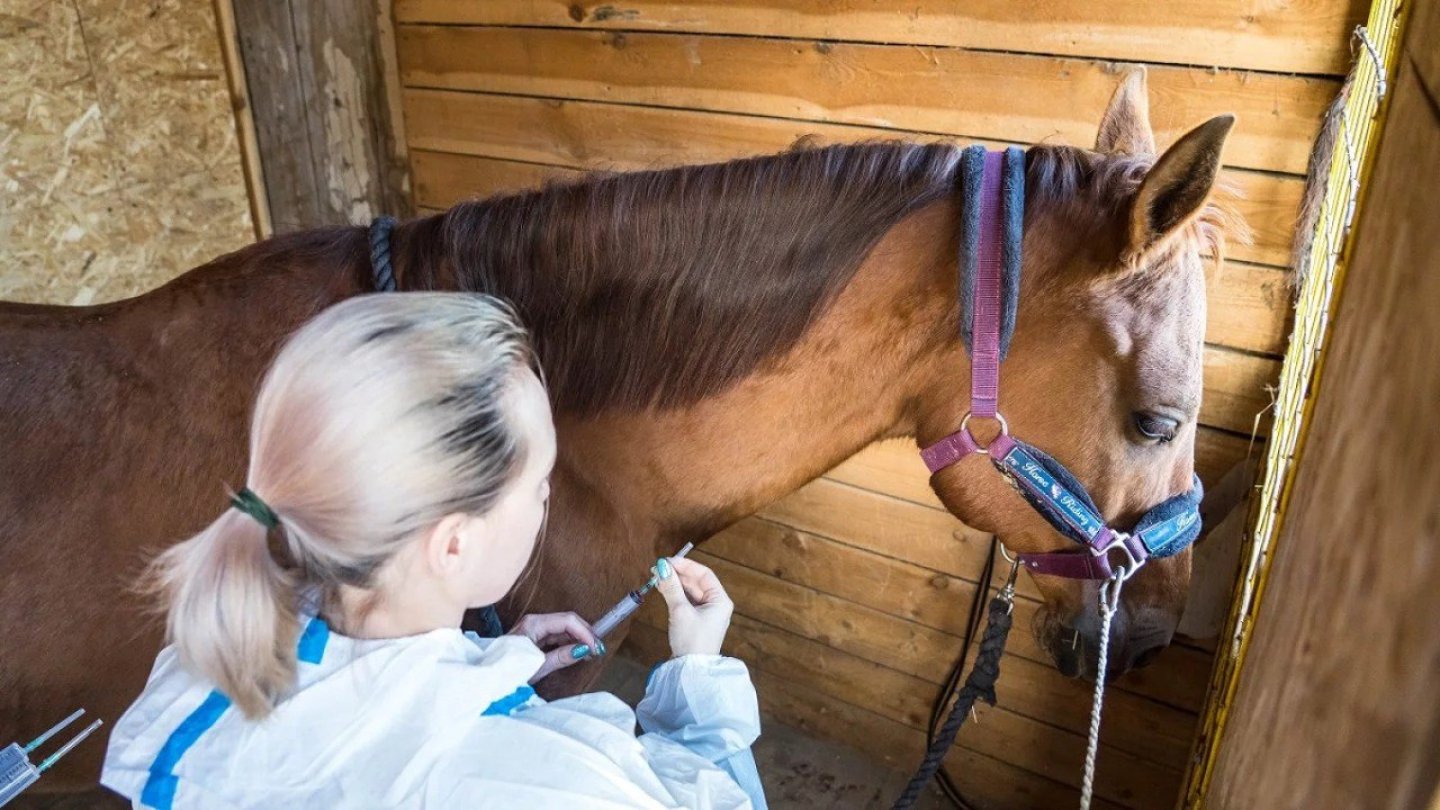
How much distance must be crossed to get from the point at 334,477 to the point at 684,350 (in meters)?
0.63

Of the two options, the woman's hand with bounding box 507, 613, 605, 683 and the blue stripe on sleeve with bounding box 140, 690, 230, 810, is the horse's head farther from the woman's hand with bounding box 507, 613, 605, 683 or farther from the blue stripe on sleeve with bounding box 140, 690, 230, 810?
the blue stripe on sleeve with bounding box 140, 690, 230, 810

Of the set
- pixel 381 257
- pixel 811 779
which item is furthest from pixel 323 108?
pixel 811 779

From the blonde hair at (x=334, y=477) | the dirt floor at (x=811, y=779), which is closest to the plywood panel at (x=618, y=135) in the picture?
the blonde hair at (x=334, y=477)

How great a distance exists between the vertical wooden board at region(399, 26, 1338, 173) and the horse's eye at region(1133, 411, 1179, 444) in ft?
2.42

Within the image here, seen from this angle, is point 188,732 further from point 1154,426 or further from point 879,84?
point 879,84

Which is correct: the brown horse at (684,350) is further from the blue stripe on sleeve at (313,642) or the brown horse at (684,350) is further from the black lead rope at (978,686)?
the blue stripe on sleeve at (313,642)

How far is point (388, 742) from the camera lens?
0.67 metres

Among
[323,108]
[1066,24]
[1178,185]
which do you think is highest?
[1066,24]

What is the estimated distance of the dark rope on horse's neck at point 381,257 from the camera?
4.11 feet

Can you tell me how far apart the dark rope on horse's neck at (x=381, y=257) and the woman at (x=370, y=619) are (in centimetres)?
52

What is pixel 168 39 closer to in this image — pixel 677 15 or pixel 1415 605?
pixel 677 15

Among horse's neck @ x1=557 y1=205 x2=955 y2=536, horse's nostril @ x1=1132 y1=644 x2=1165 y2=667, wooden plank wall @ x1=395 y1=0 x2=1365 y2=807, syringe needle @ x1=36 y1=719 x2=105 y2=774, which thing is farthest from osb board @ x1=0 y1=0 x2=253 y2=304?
horse's nostril @ x1=1132 y1=644 x2=1165 y2=667

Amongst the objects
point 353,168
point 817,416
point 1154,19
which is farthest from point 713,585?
point 353,168

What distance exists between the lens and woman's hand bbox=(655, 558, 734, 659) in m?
1.04
